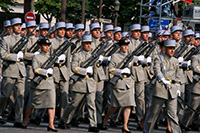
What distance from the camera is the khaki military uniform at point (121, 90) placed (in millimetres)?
11344

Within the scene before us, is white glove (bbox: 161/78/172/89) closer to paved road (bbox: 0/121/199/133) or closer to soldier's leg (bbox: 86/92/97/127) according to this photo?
soldier's leg (bbox: 86/92/97/127)

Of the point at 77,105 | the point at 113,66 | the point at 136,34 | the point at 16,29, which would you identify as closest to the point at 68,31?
the point at 16,29

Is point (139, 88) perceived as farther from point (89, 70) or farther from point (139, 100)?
point (89, 70)

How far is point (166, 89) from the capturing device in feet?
33.0

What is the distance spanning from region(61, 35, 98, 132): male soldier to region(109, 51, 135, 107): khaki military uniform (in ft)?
1.40

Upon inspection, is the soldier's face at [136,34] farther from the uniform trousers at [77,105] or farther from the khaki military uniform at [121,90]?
the uniform trousers at [77,105]

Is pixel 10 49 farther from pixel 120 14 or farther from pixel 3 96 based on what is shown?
pixel 120 14

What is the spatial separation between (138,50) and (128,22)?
27.7 metres

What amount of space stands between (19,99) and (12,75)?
0.50m

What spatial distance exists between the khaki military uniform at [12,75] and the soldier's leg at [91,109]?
4.62 feet

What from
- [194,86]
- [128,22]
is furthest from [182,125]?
[128,22]

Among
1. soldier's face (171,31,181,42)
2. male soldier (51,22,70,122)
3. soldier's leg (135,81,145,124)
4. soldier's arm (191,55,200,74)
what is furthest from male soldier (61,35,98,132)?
soldier's face (171,31,181,42)

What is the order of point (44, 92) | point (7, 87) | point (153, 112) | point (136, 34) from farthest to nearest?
1. point (136, 34)
2. point (7, 87)
3. point (44, 92)
4. point (153, 112)

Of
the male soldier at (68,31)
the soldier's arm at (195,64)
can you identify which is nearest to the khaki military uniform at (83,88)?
the male soldier at (68,31)
